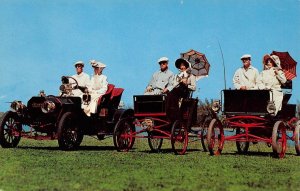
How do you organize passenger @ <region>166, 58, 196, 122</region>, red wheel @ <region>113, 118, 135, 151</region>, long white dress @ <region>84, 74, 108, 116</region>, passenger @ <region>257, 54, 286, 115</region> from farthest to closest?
long white dress @ <region>84, 74, 108, 116</region> → red wheel @ <region>113, 118, 135, 151</region> → passenger @ <region>257, 54, 286, 115</region> → passenger @ <region>166, 58, 196, 122</region>

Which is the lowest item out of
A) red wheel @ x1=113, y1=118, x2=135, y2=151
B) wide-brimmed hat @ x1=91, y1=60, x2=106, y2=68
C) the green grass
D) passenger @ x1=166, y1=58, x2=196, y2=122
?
the green grass

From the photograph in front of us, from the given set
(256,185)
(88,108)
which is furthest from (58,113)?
(256,185)

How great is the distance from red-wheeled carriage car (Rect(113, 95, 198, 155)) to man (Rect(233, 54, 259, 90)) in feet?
3.98

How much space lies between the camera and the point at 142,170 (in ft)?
32.1

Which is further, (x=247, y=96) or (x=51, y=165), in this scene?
(x=247, y=96)

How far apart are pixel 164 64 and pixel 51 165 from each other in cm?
558

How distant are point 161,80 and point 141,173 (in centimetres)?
612

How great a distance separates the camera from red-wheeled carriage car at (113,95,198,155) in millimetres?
14091

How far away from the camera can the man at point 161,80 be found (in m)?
15.0

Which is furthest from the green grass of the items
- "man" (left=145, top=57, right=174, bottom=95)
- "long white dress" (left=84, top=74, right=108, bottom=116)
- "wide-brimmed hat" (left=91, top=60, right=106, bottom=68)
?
"wide-brimmed hat" (left=91, top=60, right=106, bottom=68)

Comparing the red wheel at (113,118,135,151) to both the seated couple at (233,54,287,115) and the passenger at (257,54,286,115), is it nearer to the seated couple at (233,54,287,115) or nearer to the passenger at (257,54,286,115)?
the seated couple at (233,54,287,115)

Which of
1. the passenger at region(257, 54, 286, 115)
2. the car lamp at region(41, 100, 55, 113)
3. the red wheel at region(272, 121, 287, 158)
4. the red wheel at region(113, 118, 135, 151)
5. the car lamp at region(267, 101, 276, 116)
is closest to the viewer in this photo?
the red wheel at region(272, 121, 287, 158)

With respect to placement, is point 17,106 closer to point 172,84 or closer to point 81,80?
point 81,80

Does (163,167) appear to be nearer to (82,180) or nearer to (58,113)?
(82,180)
